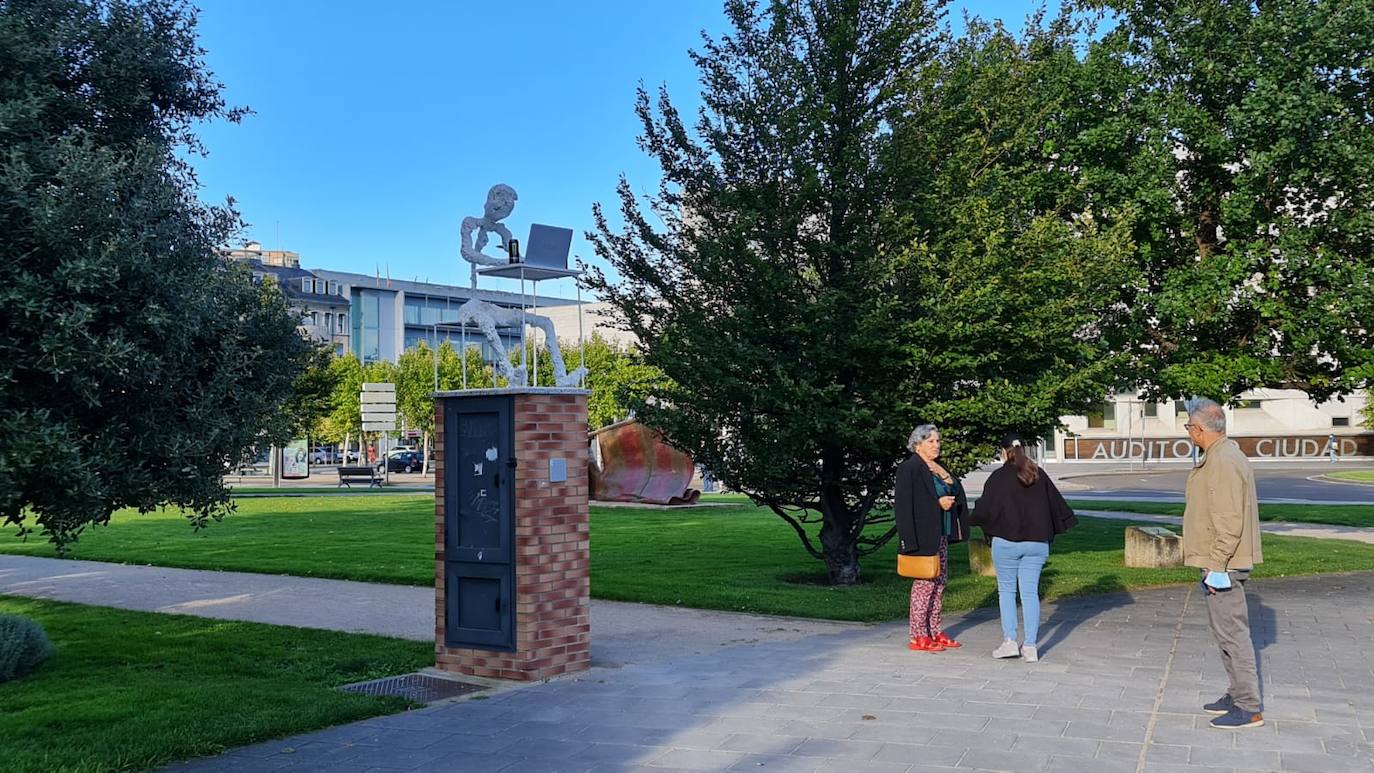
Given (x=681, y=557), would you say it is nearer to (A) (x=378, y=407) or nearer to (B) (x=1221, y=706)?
(B) (x=1221, y=706)

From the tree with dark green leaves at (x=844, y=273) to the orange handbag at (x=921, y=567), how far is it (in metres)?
3.29

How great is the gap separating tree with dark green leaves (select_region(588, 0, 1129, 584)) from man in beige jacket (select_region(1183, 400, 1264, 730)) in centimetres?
538

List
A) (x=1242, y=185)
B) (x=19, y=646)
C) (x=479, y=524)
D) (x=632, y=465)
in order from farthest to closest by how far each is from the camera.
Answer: (x=632, y=465) → (x=1242, y=185) → (x=19, y=646) → (x=479, y=524)

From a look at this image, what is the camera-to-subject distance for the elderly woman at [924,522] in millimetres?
9602

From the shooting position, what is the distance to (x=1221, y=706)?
7367 millimetres

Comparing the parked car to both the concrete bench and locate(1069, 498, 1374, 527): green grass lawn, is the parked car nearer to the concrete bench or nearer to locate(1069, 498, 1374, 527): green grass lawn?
locate(1069, 498, 1374, 527): green grass lawn

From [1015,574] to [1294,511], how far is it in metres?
21.1

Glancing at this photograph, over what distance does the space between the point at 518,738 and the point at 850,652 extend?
365 centimetres

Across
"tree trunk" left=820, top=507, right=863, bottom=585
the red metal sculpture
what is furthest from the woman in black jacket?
the red metal sculpture

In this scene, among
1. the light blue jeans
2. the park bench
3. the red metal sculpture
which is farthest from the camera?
the park bench

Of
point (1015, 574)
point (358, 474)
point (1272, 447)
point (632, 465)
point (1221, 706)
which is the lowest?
point (1221, 706)

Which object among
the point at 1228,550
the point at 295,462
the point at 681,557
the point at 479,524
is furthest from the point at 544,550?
the point at 295,462

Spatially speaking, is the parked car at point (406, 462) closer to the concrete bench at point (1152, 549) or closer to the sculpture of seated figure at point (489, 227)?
the concrete bench at point (1152, 549)

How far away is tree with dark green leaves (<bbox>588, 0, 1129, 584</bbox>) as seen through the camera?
509 inches
